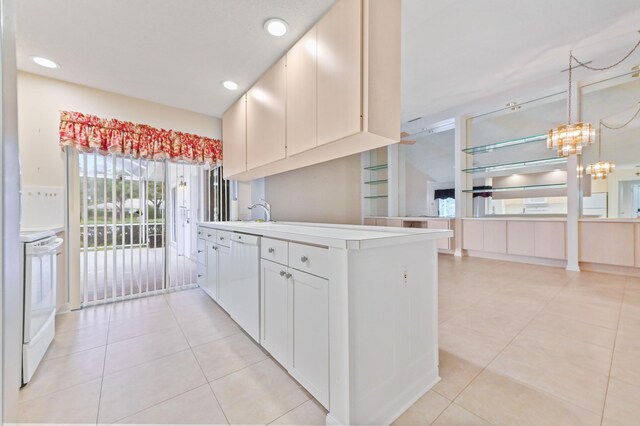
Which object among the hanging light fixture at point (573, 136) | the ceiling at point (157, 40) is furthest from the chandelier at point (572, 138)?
the ceiling at point (157, 40)

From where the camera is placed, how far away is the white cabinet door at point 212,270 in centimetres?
233

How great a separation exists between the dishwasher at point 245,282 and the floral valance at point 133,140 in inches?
68.7

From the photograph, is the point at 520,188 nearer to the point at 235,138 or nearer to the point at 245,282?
the point at 235,138

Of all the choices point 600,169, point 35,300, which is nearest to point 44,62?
point 35,300

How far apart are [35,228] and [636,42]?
246 inches

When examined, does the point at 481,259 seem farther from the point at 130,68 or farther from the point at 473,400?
the point at 130,68

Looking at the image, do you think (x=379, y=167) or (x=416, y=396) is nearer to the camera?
(x=416, y=396)

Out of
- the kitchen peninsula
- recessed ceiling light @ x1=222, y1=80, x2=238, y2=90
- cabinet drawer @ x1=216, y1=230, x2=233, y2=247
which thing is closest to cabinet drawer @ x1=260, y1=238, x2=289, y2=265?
the kitchen peninsula

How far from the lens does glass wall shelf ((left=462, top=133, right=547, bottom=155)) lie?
3.91 m

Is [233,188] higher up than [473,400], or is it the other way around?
[233,188]

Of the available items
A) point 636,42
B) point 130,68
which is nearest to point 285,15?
point 130,68

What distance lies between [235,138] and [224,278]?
1.65 meters

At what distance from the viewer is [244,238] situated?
5.64 ft

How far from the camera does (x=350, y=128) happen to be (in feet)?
4.91
